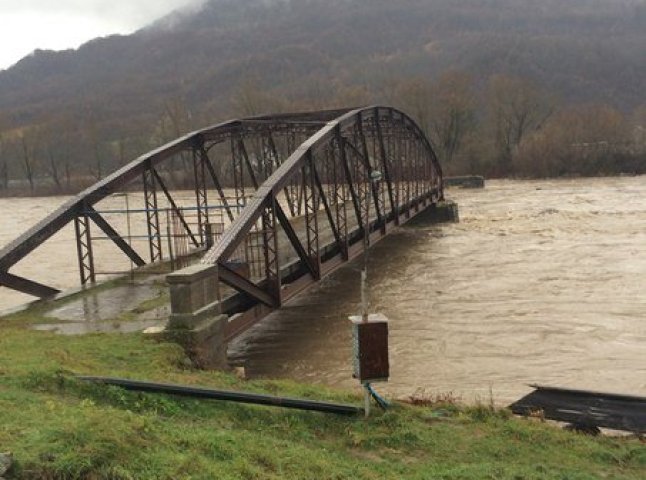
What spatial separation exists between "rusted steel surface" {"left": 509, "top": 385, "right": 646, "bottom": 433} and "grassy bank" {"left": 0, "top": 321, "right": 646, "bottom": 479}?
1.24ft

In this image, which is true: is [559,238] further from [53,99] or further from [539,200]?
[53,99]

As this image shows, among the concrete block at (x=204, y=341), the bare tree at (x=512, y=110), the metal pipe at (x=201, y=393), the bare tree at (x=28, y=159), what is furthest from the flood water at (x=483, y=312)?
the bare tree at (x=28, y=159)

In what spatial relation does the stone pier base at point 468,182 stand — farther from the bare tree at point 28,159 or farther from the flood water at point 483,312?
the bare tree at point 28,159

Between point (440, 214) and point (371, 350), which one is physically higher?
point (371, 350)

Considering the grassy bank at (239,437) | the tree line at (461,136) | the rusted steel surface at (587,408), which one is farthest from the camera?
the tree line at (461,136)

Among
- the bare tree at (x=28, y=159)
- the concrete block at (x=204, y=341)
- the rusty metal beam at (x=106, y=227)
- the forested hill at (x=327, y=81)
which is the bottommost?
the concrete block at (x=204, y=341)

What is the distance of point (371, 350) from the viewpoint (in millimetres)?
7414

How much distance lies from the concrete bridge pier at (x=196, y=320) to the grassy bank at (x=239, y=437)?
0.89 metres

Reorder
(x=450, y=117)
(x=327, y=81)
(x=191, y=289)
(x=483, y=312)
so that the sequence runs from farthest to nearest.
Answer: (x=327, y=81) < (x=450, y=117) < (x=483, y=312) < (x=191, y=289)

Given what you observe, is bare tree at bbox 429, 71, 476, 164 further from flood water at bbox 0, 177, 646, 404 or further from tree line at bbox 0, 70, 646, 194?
flood water at bbox 0, 177, 646, 404

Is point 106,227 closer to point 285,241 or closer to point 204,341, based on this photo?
point 285,241

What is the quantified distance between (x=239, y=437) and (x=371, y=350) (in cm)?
183

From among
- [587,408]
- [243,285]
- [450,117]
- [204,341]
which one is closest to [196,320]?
[204,341]

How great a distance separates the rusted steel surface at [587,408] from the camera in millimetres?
8016
